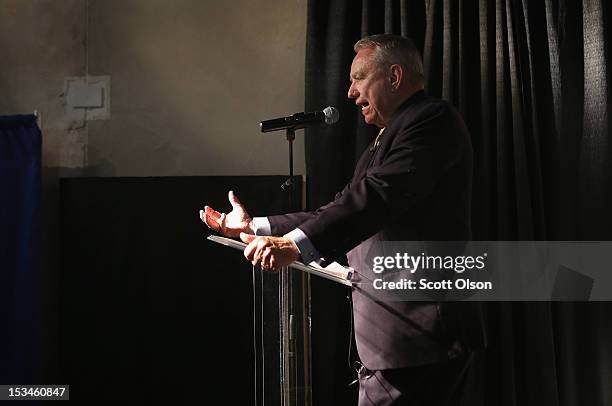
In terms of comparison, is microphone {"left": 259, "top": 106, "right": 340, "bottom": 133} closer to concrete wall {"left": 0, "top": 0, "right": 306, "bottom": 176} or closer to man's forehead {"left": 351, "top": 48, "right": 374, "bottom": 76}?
man's forehead {"left": 351, "top": 48, "right": 374, "bottom": 76}

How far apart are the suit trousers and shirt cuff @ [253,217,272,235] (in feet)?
1.58

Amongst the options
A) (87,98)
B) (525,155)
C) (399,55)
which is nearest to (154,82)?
(87,98)

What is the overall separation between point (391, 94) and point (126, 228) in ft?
5.91

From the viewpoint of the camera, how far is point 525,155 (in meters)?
3.14

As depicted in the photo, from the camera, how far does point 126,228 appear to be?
11.0 feet

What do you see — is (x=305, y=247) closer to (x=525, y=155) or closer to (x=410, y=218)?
(x=410, y=218)

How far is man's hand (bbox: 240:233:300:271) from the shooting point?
5.02 ft

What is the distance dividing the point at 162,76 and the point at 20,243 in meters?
1.07

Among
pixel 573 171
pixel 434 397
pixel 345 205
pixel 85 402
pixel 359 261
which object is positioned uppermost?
pixel 573 171

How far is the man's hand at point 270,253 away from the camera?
5.02ft

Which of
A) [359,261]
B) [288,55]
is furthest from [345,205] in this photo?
[288,55]

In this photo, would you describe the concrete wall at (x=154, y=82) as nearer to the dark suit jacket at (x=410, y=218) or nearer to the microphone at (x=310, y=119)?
the microphone at (x=310, y=119)

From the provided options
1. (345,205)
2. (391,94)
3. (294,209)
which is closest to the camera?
(345,205)

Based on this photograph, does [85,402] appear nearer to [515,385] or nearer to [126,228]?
[126,228]
